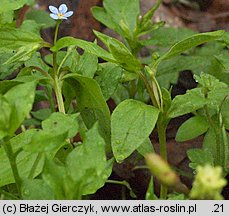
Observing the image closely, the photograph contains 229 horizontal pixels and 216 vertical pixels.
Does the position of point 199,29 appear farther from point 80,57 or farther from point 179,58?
Answer: point 80,57

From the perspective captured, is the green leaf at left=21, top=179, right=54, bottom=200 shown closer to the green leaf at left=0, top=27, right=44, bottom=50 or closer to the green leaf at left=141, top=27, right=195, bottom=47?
the green leaf at left=0, top=27, right=44, bottom=50

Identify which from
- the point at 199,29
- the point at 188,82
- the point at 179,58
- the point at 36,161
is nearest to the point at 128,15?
the point at 179,58

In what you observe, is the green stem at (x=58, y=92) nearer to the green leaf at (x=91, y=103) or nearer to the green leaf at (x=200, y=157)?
the green leaf at (x=91, y=103)

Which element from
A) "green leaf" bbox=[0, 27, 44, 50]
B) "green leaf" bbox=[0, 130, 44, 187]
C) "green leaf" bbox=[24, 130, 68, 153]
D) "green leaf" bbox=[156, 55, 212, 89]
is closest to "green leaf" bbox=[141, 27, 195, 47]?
"green leaf" bbox=[156, 55, 212, 89]

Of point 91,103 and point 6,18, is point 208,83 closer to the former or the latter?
point 91,103

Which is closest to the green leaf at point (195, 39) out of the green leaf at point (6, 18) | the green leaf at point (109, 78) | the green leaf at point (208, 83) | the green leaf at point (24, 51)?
the green leaf at point (208, 83)

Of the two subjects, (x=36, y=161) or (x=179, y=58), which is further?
(x=179, y=58)
